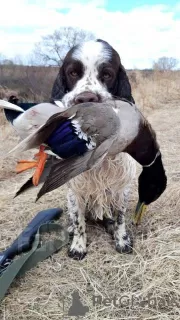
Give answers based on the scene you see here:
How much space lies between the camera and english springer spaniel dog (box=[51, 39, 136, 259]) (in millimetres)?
2451

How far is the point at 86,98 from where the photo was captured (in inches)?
84.3

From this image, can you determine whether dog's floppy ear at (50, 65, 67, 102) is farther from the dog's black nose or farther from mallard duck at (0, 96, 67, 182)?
mallard duck at (0, 96, 67, 182)

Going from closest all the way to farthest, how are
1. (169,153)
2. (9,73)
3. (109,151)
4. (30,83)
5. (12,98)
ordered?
(109,151), (12,98), (169,153), (30,83), (9,73)

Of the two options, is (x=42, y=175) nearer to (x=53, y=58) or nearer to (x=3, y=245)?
(x=3, y=245)

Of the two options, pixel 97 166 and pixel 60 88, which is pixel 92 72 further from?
pixel 97 166

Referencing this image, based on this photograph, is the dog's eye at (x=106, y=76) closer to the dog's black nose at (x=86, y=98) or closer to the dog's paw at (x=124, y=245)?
the dog's black nose at (x=86, y=98)

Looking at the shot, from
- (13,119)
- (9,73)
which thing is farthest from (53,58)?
(13,119)

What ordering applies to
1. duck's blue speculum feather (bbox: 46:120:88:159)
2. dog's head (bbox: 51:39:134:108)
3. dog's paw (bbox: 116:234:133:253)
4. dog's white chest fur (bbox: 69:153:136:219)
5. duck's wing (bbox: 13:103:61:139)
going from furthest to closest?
1. dog's paw (bbox: 116:234:133:253)
2. dog's white chest fur (bbox: 69:153:136:219)
3. dog's head (bbox: 51:39:134:108)
4. duck's wing (bbox: 13:103:61:139)
5. duck's blue speculum feather (bbox: 46:120:88:159)

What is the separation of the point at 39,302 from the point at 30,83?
6.60 m

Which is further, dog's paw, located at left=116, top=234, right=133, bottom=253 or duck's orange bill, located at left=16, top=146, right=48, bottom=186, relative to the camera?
dog's paw, located at left=116, top=234, right=133, bottom=253

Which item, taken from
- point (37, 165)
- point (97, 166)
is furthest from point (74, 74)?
point (37, 165)

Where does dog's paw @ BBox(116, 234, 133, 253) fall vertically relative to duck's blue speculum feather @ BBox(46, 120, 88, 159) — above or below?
below

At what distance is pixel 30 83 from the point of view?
8.20m

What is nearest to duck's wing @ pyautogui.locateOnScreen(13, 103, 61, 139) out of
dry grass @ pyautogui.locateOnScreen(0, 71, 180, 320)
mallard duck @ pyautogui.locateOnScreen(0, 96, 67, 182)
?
mallard duck @ pyautogui.locateOnScreen(0, 96, 67, 182)
